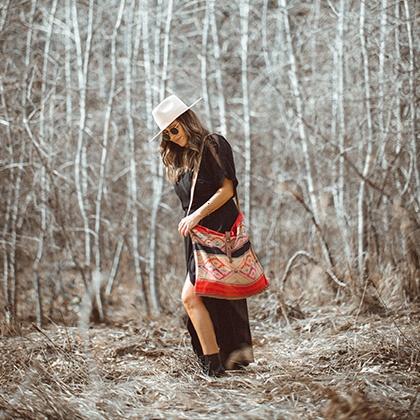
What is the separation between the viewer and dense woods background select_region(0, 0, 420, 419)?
3.37 m

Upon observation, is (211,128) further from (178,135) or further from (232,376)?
(232,376)

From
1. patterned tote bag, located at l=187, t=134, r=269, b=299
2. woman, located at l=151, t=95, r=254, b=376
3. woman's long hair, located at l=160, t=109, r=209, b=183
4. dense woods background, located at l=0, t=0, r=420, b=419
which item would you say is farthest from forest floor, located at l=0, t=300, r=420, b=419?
woman's long hair, located at l=160, t=109, r=209, b=183

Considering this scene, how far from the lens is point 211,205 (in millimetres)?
3625

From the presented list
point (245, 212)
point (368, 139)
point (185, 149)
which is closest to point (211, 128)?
point (245, 212)

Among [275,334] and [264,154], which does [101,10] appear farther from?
[275,334]

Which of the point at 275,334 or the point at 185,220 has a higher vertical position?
the point at 185,220

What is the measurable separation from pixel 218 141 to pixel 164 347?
1.55 m

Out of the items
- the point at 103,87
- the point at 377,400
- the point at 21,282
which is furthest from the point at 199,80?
the point at 377,400

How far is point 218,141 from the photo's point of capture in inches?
145

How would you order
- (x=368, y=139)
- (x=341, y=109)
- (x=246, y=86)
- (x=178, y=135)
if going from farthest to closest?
(x=246, y=86)
(x=341, y=109)
(x=368, y=139)
(x=178, y=135)

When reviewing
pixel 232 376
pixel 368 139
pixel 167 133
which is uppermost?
pixel 167 133

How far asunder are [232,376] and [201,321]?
0.29 metres

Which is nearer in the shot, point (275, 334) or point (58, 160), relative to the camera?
point (275, 334)

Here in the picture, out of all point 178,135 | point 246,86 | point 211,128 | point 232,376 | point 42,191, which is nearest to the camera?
point 232,376
